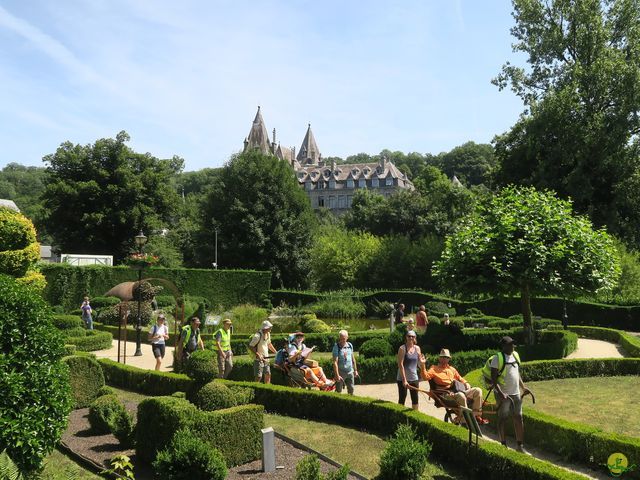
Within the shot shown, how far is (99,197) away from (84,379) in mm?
38412

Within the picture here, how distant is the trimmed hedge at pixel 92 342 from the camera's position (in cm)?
2056

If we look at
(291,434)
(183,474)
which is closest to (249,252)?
(291,434)

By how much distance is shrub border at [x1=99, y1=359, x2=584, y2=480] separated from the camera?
7418 millimetres

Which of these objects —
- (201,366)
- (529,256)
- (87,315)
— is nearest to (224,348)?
(201,366)

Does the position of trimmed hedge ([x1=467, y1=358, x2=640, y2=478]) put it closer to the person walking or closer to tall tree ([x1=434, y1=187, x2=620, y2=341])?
tall tree ([x1=434, y1=187, x2=620, y2=341])

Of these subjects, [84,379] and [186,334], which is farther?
[186,334]

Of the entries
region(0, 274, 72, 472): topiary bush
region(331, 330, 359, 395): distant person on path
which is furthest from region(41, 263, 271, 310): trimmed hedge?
region(0, 274, 72, 472): topiary bush

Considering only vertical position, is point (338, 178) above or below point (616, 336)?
above

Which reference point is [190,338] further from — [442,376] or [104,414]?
[442,376]

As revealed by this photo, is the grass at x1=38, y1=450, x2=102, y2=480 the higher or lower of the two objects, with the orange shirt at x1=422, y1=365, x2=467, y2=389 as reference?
lower

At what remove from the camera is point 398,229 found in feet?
185

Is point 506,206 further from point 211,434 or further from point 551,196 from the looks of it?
point 211,434

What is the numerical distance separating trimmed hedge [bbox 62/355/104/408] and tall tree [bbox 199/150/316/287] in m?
33.7

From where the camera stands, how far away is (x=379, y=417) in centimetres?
1021
